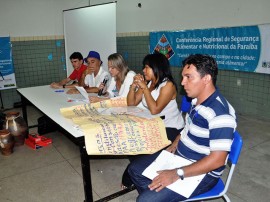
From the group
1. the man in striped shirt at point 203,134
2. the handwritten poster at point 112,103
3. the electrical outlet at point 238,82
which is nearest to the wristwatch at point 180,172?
the man in striped shirt at point 203,134

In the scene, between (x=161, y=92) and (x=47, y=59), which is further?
(x=47, y=59)

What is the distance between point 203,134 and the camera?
1264mm

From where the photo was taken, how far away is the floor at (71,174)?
2011mm

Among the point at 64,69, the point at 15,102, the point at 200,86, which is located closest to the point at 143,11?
the point at 64,69

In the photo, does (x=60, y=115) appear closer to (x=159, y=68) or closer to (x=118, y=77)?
(x=159, y=68)

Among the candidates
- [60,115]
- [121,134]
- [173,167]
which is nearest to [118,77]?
[60,115]

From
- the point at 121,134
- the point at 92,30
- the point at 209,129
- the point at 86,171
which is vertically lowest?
the point at 86,171

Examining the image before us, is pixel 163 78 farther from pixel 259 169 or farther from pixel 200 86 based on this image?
pixel 259 169

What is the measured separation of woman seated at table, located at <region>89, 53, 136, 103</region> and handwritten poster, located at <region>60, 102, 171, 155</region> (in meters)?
0.82

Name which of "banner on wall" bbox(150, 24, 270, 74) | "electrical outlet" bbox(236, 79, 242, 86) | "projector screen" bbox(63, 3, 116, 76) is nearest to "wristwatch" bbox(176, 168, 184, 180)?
"banner on wall" bbox(150, 24, 270, 74)

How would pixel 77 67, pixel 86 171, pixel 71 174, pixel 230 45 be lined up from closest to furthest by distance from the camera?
pixel 86 171, pixel 71 174, pixel 230 45, pixel 77 67

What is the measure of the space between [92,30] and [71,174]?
301 centimetres

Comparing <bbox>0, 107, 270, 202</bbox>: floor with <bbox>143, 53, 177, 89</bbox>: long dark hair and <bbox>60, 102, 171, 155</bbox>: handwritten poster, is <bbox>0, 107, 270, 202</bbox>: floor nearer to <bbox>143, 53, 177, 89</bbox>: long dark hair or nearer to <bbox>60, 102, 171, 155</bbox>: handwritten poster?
<bbox>60, 102, 171, 155</bbox>: handwritten poster

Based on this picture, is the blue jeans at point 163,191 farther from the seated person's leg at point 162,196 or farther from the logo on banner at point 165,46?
the logo on banner at point 165,46
